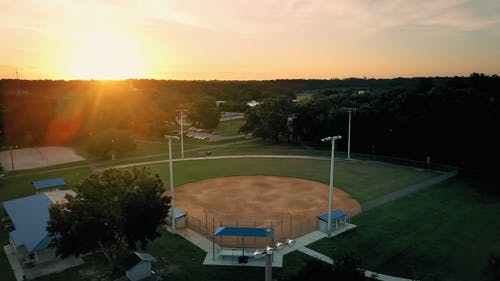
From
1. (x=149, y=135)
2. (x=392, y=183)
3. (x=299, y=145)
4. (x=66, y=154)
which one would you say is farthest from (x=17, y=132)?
(x=392, y=183)

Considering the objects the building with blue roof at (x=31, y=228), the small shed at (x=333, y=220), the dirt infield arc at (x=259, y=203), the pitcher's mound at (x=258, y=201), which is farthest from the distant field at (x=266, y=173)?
the small shed at (x=333, y=220)

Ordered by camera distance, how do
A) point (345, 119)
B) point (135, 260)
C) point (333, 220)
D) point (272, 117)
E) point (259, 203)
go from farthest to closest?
Result: point (272, 117), point (345, 119), point (259, 203), point (333, 220), point (135, 260)

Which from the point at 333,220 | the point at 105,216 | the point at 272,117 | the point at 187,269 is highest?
the point at 272,117

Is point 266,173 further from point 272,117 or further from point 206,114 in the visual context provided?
point 206,114

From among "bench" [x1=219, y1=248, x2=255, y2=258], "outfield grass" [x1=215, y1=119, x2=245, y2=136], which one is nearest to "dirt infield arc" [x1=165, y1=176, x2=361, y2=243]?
"bench" [x1=219, y1=248, x2=255, y2=258]

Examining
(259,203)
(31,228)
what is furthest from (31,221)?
(259,203)

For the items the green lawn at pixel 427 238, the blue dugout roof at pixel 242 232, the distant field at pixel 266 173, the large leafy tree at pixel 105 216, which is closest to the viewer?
the large leafy tree at pixel 105 216

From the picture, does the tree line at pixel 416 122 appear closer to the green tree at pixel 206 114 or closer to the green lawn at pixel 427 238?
the green lawn at pixel 427 238
